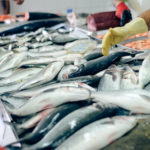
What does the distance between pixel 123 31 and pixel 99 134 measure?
1.28 meters

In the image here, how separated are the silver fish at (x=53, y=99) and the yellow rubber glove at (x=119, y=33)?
2.35ft

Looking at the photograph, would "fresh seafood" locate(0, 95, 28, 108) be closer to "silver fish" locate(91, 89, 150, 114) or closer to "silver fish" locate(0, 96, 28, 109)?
"silver fish" locate(0, 96, 28, 109)

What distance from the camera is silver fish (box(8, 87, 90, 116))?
1233 mm

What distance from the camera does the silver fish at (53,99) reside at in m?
1.23

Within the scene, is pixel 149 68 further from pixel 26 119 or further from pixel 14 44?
pixel 14 44

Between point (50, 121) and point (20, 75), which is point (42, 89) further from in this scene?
point (20, 75)

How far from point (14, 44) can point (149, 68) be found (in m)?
2.23

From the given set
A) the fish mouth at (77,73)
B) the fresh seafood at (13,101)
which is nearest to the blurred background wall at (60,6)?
the fish mouth at (77,73)

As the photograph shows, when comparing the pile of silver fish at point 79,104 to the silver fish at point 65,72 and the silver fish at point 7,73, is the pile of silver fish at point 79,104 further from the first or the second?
the silver fish at point 7,73

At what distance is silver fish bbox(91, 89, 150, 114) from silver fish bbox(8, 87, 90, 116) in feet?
0.27

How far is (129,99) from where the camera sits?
119 cm

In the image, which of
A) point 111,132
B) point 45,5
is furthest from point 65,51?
point 45,5

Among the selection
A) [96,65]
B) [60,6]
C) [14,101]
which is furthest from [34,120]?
[60,6]

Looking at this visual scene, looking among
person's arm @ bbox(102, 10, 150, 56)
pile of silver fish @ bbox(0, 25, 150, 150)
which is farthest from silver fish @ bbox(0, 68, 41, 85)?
person's arm @ bbox(102, 10, 150, 56)
